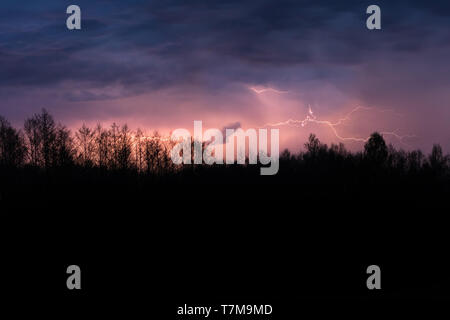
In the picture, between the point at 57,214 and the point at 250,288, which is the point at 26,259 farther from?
the point at 250,288

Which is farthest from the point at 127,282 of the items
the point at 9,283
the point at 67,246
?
the point at 67,246

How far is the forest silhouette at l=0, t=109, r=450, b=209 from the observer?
106 feet

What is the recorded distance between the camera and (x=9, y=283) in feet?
48.3

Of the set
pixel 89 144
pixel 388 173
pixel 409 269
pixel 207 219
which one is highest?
pixel 89 144

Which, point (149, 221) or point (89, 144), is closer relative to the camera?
point (149, 221)

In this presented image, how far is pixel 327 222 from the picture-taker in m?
23.2

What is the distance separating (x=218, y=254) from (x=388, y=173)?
83.4 ft

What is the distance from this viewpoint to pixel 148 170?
195 ft

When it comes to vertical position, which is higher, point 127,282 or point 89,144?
point 89,144

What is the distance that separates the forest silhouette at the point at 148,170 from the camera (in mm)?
32378
